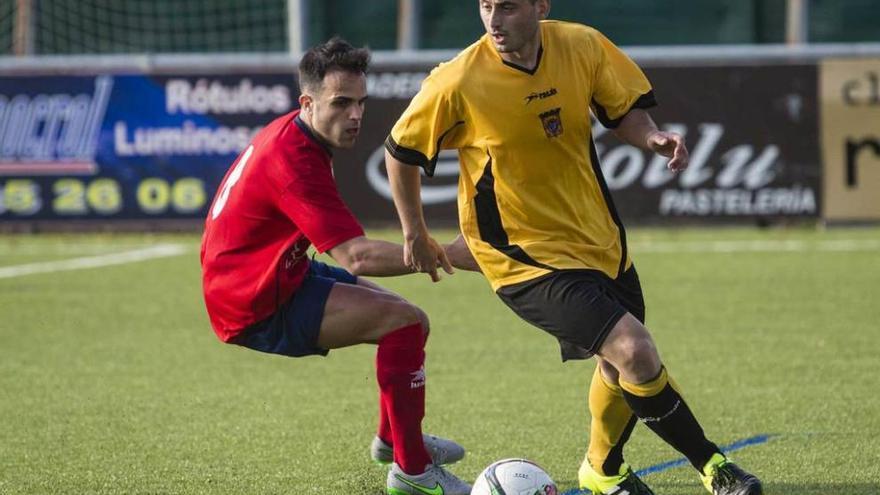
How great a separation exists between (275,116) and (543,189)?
10569 millimetres

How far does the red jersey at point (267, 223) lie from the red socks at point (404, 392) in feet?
1.45

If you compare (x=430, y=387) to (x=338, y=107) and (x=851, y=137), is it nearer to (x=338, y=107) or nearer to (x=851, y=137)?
(x=338, y=107)

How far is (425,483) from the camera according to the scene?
5.85 metres

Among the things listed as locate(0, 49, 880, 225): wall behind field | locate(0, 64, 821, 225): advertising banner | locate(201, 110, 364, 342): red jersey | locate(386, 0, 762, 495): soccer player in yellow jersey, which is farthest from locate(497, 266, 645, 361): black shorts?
locate(0, 64, 821, 225): advertising banner

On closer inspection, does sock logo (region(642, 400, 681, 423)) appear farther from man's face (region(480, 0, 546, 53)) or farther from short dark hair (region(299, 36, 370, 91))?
short dark hair (region(299, 36, 370, 91))

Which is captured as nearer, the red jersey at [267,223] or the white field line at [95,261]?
the red jersey at [267,223]

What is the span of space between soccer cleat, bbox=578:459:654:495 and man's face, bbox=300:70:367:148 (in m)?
1.52

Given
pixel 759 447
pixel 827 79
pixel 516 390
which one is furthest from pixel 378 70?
pixel 759 447

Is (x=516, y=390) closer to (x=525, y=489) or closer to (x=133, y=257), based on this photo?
(x=525, y=489)

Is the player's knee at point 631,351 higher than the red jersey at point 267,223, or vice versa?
the red jersey at point 267,223

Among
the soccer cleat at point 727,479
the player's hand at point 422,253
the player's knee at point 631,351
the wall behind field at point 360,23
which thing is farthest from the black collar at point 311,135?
the wall behind field at point 360,23

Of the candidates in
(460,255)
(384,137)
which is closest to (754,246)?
(384,137)

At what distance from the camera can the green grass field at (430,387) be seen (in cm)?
630

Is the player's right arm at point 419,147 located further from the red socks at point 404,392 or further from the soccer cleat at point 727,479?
the soccer cleat at point 727,479
